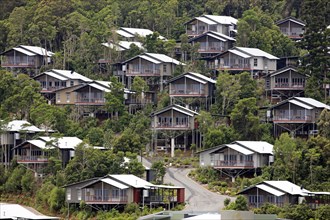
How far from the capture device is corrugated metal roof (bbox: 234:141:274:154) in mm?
93500

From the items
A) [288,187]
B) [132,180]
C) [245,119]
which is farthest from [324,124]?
[132,180]

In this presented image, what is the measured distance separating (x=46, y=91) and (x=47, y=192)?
18.4 meters

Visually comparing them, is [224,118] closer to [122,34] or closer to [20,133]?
[20,133]

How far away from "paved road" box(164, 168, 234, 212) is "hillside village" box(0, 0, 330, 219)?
1.91ft

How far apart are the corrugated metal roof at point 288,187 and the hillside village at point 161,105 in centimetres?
9

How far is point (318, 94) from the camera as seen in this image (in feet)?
336

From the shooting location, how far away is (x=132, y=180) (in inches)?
3563

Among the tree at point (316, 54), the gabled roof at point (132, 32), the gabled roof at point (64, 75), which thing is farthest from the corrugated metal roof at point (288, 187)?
the gabled roof at point (132, 32)

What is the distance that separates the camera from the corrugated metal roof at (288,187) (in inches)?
3393

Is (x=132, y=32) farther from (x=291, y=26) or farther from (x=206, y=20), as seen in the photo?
(x=291, y=26)

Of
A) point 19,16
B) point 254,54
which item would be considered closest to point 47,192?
point 254,54

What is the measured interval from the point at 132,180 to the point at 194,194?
3568 millimetres

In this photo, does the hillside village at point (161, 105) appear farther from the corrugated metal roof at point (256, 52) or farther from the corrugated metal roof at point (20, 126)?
the corrugated metal roof at point (256, 52)

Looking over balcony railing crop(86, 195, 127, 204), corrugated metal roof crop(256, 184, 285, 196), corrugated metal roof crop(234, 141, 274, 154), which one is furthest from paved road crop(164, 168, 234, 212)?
corrugated metal roof crop(234, 141, 274, 154)
